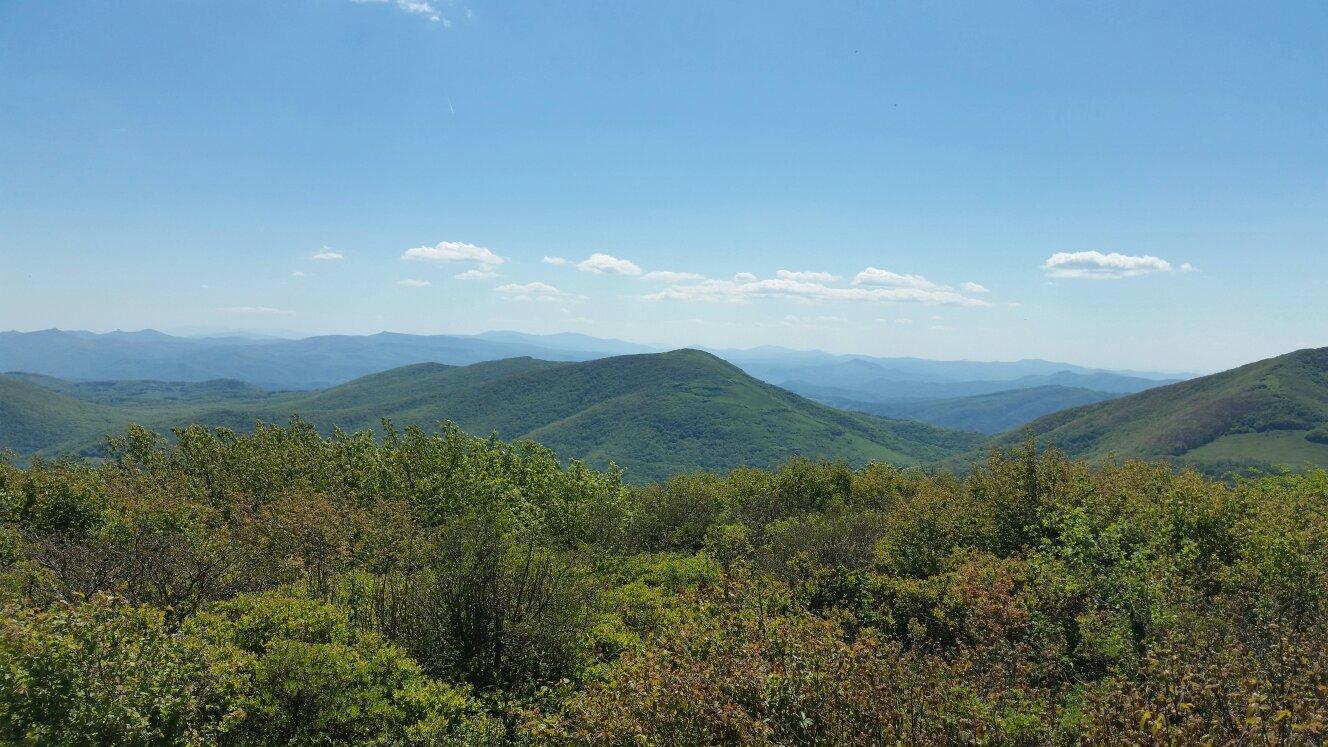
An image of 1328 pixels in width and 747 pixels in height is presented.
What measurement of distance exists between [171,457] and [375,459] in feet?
67.7

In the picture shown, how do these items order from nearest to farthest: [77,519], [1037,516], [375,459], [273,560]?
[273,560] < [1037,516] < [77,519] < [375,459]

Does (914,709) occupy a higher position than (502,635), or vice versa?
(914,709)

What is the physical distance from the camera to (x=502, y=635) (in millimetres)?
19891

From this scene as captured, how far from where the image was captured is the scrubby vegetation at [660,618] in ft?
31.9

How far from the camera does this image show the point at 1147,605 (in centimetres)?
1831

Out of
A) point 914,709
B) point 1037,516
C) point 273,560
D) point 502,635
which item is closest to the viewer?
point 914,709

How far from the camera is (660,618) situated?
22016 mm

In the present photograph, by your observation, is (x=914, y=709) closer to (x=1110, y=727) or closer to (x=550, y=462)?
(x=1110, y=727)

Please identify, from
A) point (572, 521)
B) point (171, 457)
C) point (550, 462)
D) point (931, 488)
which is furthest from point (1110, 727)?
point (171, 457)

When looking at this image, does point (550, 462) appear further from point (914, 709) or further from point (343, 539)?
point (914, 709)

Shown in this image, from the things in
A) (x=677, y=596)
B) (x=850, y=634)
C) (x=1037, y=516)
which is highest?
(x=1037, y=516)

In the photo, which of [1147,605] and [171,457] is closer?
[1147,605]

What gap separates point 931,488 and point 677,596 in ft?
94.1

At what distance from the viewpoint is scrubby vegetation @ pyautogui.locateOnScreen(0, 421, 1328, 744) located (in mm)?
9734
